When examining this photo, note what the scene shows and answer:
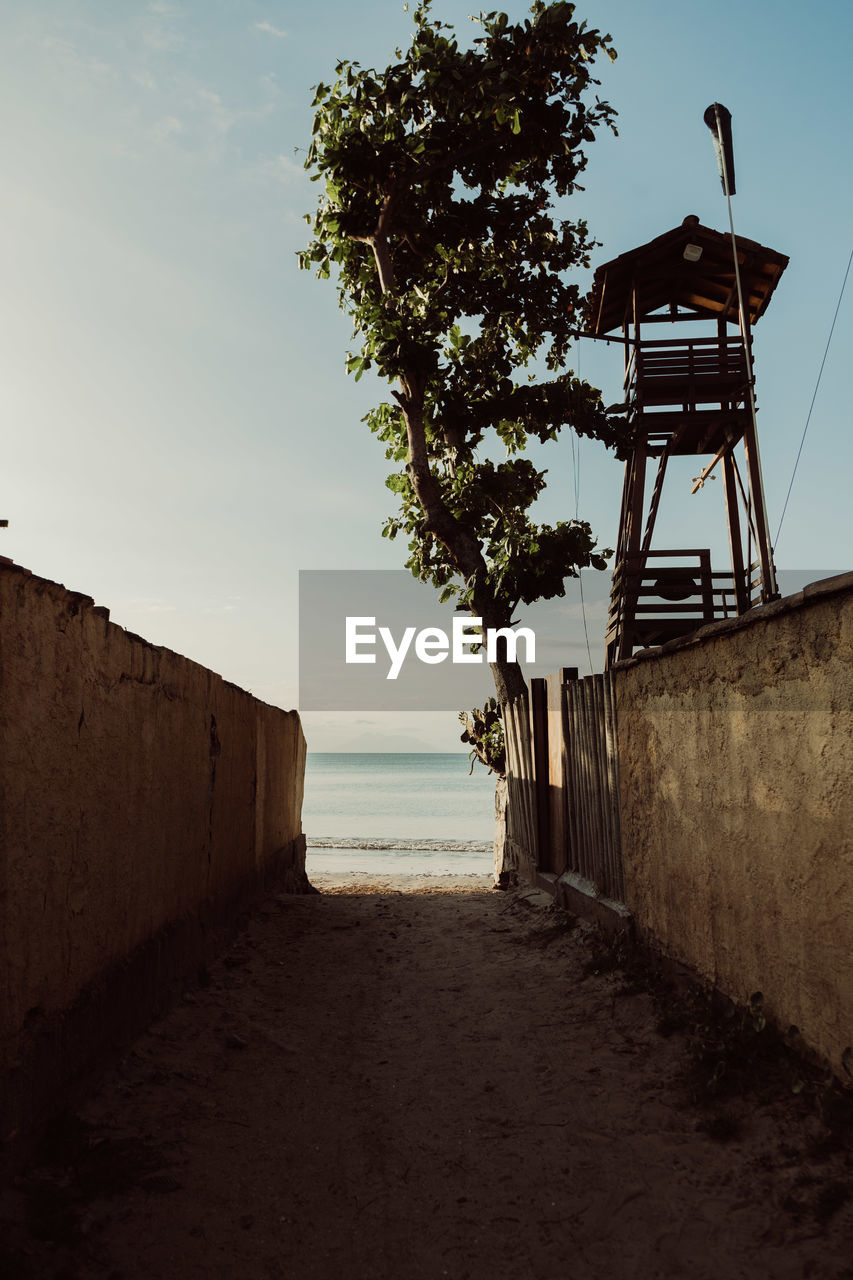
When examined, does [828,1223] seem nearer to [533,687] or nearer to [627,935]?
[627,935]

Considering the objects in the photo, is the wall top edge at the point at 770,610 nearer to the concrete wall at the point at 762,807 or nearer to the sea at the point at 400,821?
the concrete wall at the point at 762,807

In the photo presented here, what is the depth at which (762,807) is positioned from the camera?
3.97 metres

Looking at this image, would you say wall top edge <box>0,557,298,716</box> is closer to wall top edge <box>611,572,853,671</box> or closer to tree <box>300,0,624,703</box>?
wall top edge <box>611,572,853,671</box>

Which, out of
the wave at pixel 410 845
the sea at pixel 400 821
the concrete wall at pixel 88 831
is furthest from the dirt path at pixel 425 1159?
the wave at pixel 410 845

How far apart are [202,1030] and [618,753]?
323 cm

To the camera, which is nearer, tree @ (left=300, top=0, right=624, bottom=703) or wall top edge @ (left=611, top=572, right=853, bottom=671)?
wall top edge @ (left=611, top=572, right=853, bottom=671)

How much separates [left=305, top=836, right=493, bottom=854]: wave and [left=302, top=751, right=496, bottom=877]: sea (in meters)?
0.04

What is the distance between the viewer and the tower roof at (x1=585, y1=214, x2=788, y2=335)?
13.7 metres

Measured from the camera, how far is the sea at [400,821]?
31.1 meters

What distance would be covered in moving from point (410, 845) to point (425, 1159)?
34.0 m

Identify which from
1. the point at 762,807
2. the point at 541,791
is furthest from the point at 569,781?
the point at 762,807

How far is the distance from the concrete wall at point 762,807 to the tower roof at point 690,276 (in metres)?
10.3

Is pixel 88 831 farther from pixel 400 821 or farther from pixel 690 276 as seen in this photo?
pixel 400 821

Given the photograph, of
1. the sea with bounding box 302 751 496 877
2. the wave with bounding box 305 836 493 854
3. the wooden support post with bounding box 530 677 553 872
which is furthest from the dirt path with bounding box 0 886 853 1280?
the wave with bounding box 305 836 493 854
